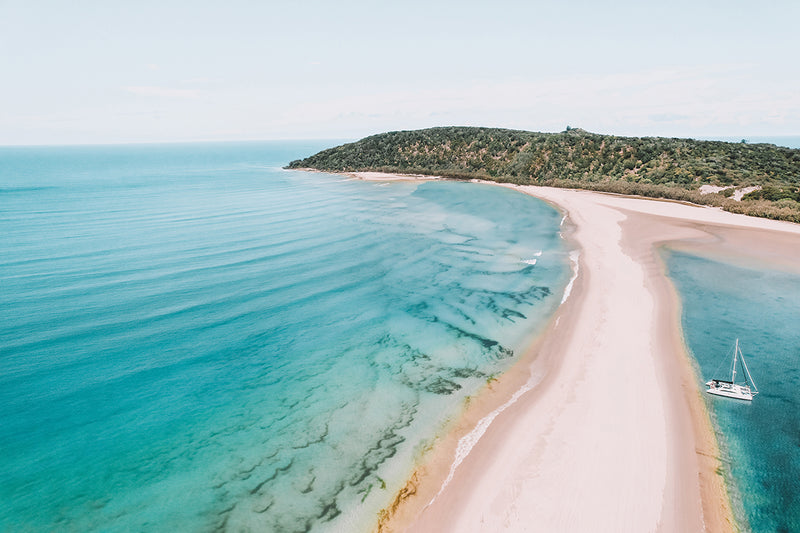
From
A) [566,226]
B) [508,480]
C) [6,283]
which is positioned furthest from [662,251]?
[6,283]

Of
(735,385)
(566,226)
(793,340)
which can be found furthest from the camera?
(566,226)

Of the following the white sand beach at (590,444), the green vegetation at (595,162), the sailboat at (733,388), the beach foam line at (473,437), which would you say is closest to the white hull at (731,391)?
the sailboat at (733,388)

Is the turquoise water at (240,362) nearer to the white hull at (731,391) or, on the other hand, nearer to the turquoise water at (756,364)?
the white hull at (731,391)

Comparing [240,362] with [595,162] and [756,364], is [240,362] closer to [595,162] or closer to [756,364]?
[756,364]

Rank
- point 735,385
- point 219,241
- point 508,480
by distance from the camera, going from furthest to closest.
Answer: point 219,241 < point 735,385 < point 508,480

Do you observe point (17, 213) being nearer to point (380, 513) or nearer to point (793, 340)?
point (380, 513)

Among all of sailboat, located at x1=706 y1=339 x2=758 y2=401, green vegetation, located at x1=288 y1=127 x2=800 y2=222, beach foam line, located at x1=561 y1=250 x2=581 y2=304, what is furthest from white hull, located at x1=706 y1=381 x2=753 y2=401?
green vegetation, located at x1=288 y1=127 x2=800 y2=222

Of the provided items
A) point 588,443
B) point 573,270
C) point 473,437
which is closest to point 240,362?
point 473,437

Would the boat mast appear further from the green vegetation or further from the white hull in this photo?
the green vegetation
